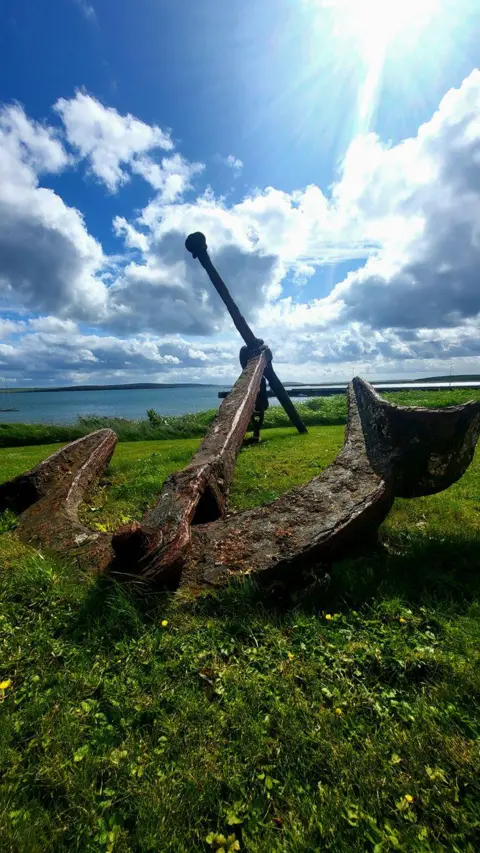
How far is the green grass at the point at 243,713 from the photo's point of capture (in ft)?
4.52

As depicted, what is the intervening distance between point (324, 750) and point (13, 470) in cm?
928

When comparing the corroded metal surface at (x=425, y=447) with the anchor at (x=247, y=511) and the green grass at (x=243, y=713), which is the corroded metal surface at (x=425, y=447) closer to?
the anchor at (x=247, y=511)

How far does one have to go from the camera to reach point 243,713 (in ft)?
5.87

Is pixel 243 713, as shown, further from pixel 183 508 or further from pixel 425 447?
pixel 425 447

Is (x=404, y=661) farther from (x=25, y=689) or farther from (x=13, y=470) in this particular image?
(x=13, y=470)

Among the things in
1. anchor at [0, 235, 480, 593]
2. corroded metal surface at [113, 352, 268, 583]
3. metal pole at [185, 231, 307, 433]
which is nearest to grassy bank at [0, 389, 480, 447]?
metal pole at [185, 231, 307, 433]

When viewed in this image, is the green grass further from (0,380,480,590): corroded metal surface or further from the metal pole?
the metal pole

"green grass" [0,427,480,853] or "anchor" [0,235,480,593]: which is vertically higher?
"anchor" [0,235,480,593]

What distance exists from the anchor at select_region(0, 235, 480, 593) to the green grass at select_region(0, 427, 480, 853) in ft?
0.60

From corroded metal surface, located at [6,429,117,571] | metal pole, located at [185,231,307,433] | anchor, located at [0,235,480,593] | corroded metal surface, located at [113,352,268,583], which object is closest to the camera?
corroded metal surface, located at [113,352,268,583]

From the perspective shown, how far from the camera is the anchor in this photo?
2.49 metres

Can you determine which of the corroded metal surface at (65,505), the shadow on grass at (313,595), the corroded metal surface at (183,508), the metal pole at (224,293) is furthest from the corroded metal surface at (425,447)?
the metal pole at (224,293)

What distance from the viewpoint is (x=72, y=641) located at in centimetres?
226

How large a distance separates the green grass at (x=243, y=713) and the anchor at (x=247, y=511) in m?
0.18
